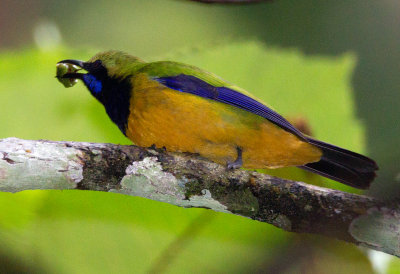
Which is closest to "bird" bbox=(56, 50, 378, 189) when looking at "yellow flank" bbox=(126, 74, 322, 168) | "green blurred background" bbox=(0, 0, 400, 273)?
"yellow flank" bbox=(126, 74, 322, 168)

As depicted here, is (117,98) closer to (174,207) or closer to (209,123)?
(209,123)

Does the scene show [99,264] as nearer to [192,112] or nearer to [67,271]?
[67,271]

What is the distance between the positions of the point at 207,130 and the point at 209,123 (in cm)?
5

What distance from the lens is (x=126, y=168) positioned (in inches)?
92.1

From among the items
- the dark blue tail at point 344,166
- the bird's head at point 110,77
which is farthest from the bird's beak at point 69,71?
the dark blue tail at point 344,166

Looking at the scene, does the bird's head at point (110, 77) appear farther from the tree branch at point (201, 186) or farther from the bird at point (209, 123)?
the tree branch at point (201, 186)

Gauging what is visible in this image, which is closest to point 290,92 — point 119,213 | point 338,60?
point 338,60

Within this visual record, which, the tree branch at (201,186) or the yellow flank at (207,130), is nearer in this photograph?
the tree branch at (201,186)

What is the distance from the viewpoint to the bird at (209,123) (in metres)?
2.98

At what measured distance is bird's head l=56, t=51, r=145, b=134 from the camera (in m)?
3.10

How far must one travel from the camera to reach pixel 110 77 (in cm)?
333

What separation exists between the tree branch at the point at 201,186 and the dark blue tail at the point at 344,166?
60 cm

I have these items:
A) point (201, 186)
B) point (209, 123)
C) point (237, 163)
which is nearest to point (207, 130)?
point (209, 123)

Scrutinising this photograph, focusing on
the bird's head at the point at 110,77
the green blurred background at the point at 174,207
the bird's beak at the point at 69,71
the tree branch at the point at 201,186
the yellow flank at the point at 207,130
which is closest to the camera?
the tree branch at the point at 201,186
